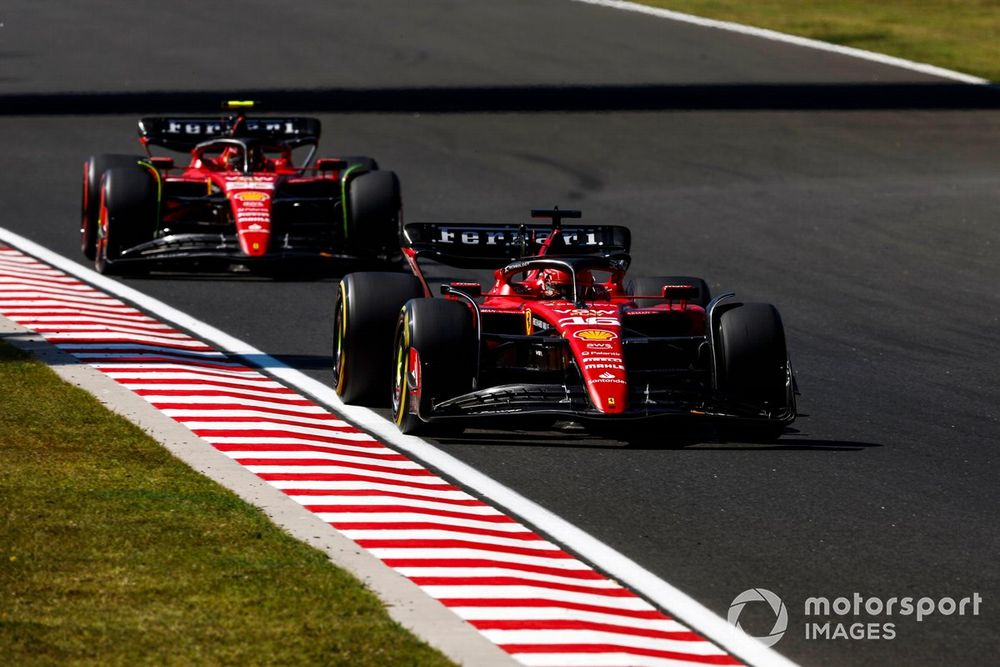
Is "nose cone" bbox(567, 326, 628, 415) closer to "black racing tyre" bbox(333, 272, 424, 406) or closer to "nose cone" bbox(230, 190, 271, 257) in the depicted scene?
"black racing tyre" bbox(333, 272, 424, 406)

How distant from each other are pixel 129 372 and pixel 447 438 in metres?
2.65

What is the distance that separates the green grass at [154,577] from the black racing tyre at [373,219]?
745 centimetres

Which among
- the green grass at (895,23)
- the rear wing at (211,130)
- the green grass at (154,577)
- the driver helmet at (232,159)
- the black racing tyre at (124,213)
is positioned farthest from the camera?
the green grass at (895,23)

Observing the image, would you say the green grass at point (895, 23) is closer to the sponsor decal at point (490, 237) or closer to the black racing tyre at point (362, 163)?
the black racing tyre at point (362, 163)

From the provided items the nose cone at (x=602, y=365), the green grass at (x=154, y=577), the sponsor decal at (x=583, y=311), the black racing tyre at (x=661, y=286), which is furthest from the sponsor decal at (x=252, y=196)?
the green grass at (x=154, y=577)

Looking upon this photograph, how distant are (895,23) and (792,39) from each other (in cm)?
330

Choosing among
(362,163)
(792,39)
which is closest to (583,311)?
(362,163)

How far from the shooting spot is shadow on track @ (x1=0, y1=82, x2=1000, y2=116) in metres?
29.7

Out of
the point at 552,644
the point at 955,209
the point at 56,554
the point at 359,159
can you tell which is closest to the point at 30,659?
the point at 56,554

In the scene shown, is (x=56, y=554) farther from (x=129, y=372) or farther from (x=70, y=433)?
(x=129, y=372)

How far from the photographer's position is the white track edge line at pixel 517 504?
7.89 metres

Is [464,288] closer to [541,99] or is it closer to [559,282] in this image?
[559,282]

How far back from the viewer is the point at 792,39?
123 ft

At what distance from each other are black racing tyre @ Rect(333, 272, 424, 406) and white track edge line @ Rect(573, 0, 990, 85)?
2269cm
